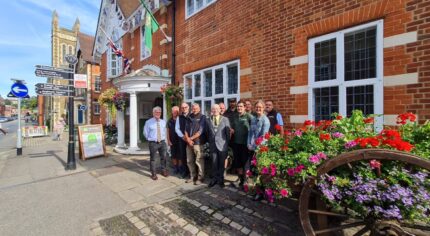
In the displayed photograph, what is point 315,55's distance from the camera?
4234mm

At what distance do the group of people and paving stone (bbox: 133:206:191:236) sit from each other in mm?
1300

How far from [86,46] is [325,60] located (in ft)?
92.9

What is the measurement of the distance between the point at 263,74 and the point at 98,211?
415cm

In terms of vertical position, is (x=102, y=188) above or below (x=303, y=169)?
below

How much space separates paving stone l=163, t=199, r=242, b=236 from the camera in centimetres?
288

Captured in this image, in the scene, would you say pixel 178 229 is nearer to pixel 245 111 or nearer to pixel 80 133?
pixel 245 111

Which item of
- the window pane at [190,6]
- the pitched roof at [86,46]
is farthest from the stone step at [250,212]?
the pitched roof at [86,46]

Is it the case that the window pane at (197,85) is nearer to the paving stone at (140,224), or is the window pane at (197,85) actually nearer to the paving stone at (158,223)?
the paving stone at (158,223)

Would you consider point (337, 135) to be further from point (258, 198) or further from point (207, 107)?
point (207, 107)

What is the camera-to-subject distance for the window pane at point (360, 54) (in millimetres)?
3574

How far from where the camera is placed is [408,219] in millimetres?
1769

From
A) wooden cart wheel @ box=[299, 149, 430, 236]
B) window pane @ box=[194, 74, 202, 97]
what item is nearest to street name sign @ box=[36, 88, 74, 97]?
window pane @ box=[194, 74, 202, 97]

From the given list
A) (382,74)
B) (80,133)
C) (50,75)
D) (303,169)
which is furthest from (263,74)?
(80,133)

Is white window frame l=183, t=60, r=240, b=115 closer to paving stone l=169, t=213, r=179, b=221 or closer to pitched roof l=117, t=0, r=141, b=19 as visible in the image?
paving stone l=169, t=213, r=179, b=221
